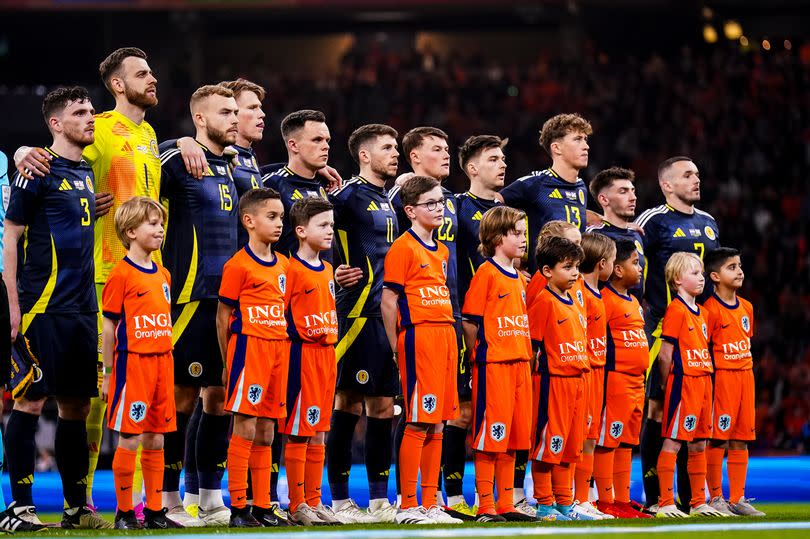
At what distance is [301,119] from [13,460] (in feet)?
9.18

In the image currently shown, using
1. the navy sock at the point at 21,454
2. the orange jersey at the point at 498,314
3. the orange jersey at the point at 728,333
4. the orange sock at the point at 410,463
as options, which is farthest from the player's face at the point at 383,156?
the navy sock at the point at 21,454

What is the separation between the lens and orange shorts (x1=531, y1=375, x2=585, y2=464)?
26.5ft

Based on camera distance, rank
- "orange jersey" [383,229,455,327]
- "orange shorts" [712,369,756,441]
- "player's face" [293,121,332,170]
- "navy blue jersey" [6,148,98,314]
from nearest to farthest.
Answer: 1. "navy blue jersey" [6,148,98,314]
2. "orange jersey" [383,229,455,327]
3. "player's face" [293,121,332,170]
4. "orange shorts" [712,369,756,441]

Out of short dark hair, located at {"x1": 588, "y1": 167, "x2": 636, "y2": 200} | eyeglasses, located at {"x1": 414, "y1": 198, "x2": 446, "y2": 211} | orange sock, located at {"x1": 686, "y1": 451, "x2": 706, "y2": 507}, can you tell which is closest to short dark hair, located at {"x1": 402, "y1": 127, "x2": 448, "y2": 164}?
eyeglasses, located at {"x1": 414, "y1": 198, "x2": 446, "y2": 211}

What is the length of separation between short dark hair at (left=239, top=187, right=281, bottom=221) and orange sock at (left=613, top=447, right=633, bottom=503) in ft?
9.83

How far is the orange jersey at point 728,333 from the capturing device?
30.3ft

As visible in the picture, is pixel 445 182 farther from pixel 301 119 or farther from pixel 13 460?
pixel 13 460

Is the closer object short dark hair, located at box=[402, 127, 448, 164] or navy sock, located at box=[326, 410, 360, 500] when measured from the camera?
navy sock, located at box=[326, 410, 360, 500]

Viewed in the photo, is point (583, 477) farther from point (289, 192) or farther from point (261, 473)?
point (289, 192)

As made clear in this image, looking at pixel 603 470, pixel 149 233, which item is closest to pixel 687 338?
pixel 603 470

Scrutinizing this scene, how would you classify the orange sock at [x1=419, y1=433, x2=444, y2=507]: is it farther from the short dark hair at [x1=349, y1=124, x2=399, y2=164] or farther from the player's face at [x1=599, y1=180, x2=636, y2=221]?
the player's face at [x1=599, y1=180, x2=636, y2=221]

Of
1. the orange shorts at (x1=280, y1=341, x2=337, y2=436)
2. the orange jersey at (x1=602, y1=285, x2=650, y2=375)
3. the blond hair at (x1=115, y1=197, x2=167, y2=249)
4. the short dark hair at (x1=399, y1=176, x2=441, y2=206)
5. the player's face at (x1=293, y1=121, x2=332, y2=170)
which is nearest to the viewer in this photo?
the blond hair at (x1=115, y1=197, x2=167, y2=249)

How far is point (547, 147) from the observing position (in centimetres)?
959

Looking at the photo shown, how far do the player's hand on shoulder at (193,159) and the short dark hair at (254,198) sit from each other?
0.35m
